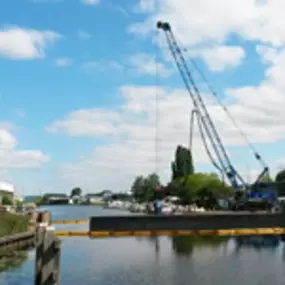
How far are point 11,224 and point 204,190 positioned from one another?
102875mm

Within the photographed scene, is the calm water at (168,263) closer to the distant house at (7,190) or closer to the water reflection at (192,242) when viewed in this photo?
the water reflection at (192,242)

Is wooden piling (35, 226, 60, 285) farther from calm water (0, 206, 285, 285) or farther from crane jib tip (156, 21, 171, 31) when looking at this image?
crane jib tip (156, 21, 171, 31)

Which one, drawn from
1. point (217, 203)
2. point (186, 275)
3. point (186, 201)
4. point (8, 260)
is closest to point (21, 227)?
point (8, 260)

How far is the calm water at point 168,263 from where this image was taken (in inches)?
1371

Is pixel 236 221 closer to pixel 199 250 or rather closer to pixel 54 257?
pixel 199 250

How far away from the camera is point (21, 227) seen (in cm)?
6419

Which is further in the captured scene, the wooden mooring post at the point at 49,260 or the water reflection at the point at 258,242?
the water reflection at the point at 258,242

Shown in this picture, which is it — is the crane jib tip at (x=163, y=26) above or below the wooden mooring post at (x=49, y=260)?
above

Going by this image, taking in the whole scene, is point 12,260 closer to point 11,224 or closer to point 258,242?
point 11,224

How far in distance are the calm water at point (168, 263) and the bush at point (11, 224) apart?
589 centimetres

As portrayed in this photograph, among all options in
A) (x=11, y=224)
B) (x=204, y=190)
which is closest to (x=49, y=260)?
(x=11, y=224)

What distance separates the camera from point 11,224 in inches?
2410

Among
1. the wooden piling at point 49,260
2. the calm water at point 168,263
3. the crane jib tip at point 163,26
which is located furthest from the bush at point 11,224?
the crane jib tip at point 163,26

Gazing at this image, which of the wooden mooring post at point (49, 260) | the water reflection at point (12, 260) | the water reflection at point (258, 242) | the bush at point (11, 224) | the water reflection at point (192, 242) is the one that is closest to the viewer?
the wooden mooring post at point (49, 260)
